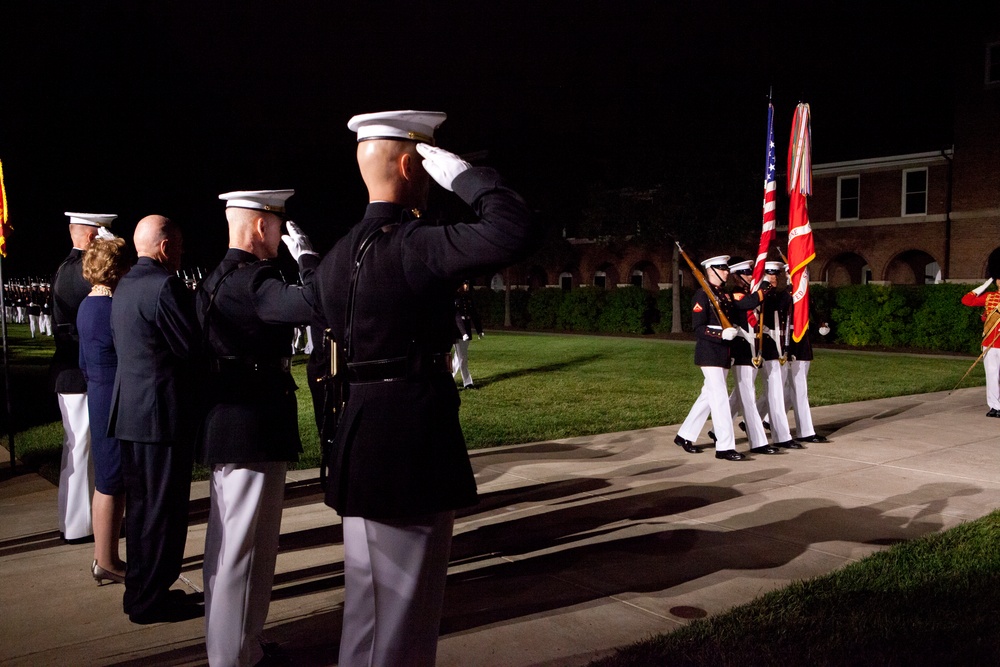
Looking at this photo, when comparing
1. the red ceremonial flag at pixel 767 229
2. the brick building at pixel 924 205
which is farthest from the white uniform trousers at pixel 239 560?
the brick building at pixel 924 205

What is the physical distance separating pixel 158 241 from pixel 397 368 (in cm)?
229

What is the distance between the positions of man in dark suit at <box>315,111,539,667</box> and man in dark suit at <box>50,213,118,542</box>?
3.52m

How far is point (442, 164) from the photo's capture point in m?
2.44

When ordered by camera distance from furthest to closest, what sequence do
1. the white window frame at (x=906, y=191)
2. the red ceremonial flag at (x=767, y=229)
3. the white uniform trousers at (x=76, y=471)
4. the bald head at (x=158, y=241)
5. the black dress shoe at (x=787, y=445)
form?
the white window frame at (x=906, y=191) < the red ceremonial flag at (x=767, y=229) < the black dress shoe at (x=787, y=445) < the white uniform trousers at (x=76, y=471) < the bald head at (x=158, y=241)

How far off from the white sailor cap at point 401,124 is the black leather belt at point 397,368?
71 cm

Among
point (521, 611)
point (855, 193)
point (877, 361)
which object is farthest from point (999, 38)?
point (521, 611)

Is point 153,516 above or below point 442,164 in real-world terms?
below

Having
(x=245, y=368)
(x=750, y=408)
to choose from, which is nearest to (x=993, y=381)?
(x=750, y=408)

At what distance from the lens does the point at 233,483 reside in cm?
332

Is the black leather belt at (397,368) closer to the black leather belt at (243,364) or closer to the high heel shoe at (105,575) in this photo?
the black leather belt at (243,364)

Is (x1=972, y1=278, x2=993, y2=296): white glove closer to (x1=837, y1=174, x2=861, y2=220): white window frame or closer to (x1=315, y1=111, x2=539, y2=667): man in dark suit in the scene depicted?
(x1=315, y1=111, x2=539, y2=667): man in dark suit

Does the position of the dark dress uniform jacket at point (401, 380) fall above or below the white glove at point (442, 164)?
below

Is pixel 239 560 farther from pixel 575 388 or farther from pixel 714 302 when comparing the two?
pixel 575 388

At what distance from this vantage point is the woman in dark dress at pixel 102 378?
180 inches
